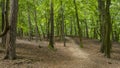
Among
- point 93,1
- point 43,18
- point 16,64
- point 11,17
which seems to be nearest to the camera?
point 16,64

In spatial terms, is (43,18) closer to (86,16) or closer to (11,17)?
(86,16)

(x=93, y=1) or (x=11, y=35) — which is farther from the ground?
(x=93, y=1)

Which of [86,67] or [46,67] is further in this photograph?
[86,67]

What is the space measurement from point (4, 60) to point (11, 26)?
2133 millimetres

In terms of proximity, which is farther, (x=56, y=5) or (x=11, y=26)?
(x=56, y=5)

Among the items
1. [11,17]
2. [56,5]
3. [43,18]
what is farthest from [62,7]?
[11,17]

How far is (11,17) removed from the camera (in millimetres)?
13570

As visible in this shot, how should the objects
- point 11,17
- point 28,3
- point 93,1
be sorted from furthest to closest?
point 93,1 → point 28,3 → point 11,17

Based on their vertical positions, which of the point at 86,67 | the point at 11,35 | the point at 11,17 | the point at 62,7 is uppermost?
the point at 62,7

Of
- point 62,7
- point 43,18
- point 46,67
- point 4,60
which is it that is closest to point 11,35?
point 4,60

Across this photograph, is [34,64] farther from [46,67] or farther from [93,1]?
[93,1]

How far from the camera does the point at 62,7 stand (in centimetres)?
2947

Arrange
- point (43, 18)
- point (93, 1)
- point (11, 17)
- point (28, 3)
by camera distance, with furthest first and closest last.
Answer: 1. point (43, 18)
2. point (93, 1)
3. point (28, 3)
4. point (11, 17)

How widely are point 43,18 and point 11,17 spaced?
25.6 metres
